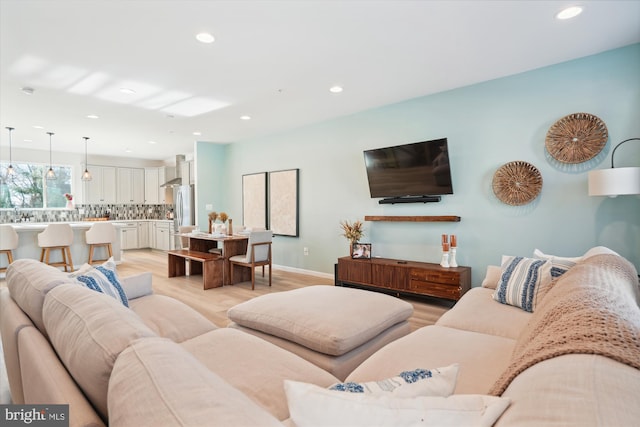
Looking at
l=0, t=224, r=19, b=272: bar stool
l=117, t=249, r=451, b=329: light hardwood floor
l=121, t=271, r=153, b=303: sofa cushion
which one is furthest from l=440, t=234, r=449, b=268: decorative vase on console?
l=0, t=224, r=19, b=272: bar stool

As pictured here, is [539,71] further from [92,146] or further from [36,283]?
[92,146]

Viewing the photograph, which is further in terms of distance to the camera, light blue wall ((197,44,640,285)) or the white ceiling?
light blue wall ((197,44,640,285))

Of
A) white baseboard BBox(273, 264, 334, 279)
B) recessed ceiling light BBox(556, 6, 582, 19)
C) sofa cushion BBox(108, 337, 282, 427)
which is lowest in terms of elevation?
white baseboard BBox(273, 264, 334, 279)

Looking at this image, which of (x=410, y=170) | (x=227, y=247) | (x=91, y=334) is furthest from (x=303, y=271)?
(x=91, y=334)

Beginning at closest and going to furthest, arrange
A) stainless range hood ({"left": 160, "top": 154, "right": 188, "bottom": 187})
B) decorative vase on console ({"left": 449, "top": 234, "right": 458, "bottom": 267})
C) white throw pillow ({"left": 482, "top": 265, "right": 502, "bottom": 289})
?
white throw pillow ({"left": 482, "top": 265, "right": 502, "bottom": 289}) → decorative vase on console ({"left": 449, "top": 234, "right": 458, "bottom": 267}) → stainless range hood ({"left": 160, "top": 154, "right": 188, "bottom": 187})

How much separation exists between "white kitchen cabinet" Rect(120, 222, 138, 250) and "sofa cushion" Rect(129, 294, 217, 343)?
7456 mm

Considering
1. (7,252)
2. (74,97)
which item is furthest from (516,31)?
(7,252)

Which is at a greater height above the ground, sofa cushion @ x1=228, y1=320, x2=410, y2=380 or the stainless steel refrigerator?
the stainless steel refrigerator

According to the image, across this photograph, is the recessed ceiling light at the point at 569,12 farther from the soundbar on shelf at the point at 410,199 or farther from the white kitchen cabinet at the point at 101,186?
the white kitchen cabinet at the point at 101,186

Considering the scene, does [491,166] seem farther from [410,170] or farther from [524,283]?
[524,283]

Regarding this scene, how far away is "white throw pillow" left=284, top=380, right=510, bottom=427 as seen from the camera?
627 mm

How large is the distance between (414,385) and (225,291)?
419 centimetres

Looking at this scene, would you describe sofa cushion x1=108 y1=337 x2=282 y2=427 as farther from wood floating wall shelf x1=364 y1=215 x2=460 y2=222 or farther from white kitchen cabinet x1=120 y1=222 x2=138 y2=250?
white kitchen cabinet x1=120 y1=222 x2=138 y2=250

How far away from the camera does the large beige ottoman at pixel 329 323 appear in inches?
69.8
